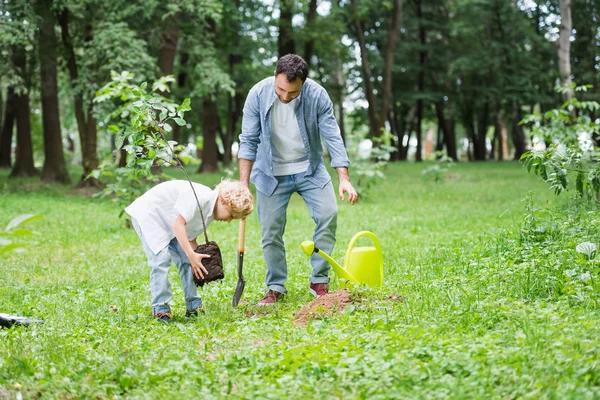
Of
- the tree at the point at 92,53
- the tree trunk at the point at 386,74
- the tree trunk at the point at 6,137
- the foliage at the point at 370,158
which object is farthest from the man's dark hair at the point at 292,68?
the tree trunk at the point at 6,137

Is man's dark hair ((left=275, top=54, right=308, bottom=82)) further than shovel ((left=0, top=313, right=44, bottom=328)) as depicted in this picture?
Yes

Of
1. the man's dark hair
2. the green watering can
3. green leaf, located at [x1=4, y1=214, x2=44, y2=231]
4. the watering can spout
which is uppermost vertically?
the man's dark hair

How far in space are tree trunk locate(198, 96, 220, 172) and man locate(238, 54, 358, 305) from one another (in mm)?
20225

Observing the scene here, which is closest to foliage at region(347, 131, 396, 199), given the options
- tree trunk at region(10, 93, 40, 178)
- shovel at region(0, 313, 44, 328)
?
shovel at region(0, 313, 44, 328)

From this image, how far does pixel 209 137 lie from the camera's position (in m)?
26.7

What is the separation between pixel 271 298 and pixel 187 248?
1.14 m

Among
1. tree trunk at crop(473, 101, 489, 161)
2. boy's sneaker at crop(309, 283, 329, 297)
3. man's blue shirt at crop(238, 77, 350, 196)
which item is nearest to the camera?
man's blue shirt at crop(238, 77, 350, 196)

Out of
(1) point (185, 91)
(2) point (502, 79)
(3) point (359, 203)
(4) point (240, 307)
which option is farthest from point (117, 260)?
(2) point (502, 79)

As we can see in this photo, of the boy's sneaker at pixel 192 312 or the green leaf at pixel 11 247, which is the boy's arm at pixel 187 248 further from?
the green leaf at pixel 11 247

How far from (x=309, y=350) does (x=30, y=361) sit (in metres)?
1.62

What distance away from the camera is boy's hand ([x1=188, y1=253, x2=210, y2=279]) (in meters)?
5.23

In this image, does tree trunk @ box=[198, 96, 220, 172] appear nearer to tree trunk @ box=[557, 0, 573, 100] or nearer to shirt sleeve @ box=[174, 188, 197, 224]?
tree trunk @ box=[557, 0, 573, 100]

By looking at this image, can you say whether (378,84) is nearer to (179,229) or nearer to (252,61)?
(252,61)

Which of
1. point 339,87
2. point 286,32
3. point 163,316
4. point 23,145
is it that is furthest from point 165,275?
point 339,87
